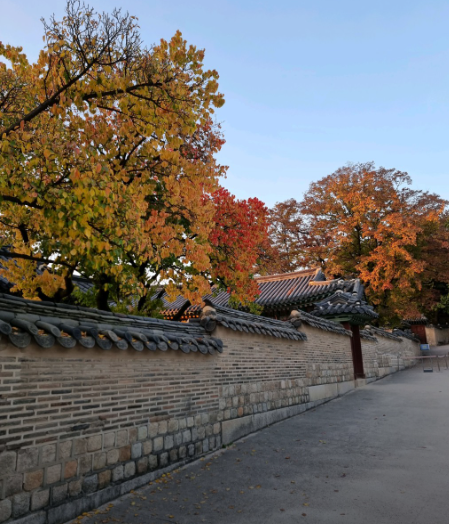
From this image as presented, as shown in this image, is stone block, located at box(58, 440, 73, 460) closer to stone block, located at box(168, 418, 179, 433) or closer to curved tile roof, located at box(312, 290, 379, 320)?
stone block, located at box(168, 418, 179, 433)

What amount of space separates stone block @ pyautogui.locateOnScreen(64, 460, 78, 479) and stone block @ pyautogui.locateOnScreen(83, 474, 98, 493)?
19 centimetres

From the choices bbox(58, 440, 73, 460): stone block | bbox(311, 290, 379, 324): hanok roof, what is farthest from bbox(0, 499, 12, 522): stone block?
bbox(311, 290, 379, 324): hanok roof

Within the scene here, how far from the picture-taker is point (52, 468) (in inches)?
159

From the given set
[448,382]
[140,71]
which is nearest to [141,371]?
[140,71]

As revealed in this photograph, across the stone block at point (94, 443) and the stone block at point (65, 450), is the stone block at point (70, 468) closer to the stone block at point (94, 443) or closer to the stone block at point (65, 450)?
the stone block at point (65, 450)

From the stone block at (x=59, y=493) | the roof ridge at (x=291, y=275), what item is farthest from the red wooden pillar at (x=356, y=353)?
the stone block at (x=59, y=493)

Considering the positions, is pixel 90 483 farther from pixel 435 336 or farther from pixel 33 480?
pixel 435 336

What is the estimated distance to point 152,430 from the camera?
555 cm

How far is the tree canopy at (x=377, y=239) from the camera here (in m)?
24.1

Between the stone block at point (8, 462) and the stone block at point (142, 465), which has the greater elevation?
the stone block at point (8, 462)

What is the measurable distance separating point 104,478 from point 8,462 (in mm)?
1355

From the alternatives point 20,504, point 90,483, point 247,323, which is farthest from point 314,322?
point 20,504

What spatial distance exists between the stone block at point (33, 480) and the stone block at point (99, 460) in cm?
73

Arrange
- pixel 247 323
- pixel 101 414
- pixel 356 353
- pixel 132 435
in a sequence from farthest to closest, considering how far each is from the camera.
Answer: pixel 356 353, pixel 247 323, pixel 132 435, pixel 101 414
